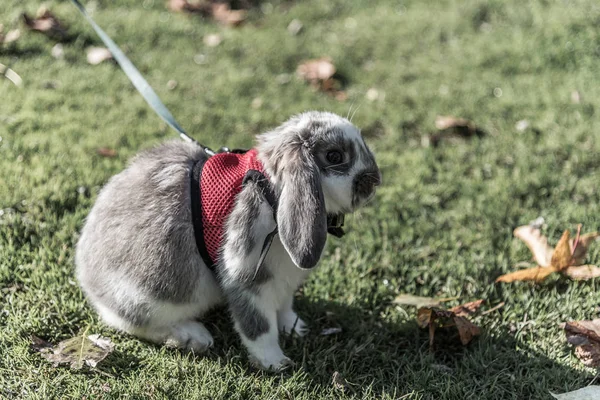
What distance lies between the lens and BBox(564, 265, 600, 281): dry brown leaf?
3225 millimetres

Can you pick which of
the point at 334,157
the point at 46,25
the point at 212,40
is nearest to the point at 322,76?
the point at 212,40

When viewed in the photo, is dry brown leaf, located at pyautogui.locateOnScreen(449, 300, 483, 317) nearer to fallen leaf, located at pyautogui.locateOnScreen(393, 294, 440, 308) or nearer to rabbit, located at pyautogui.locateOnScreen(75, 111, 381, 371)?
fallen leaf, located at pyautogui.locateOnScreen(393, 294, 440, 308)

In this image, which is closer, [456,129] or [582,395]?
[582,395]

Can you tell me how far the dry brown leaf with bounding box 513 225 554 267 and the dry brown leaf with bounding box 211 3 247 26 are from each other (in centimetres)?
370

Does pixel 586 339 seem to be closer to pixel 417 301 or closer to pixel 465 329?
pixel 465 329

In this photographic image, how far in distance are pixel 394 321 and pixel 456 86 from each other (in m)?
2.78

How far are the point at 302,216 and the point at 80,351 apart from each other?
3.88 ft

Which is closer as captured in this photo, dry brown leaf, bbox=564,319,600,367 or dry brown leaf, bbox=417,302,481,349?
dry brown leaf, bbox=564,319,600,367

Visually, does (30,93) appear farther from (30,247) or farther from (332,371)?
(332,371)

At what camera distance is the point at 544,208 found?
12.9 feet

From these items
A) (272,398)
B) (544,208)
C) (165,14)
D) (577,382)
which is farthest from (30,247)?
(165,14)

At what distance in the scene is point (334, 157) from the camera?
8.39ft

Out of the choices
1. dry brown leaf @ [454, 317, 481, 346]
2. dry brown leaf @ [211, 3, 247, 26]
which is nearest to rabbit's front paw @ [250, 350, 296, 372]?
dry brown leaf @ [454, 317, 481, 346]

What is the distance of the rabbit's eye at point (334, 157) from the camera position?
2.55m
